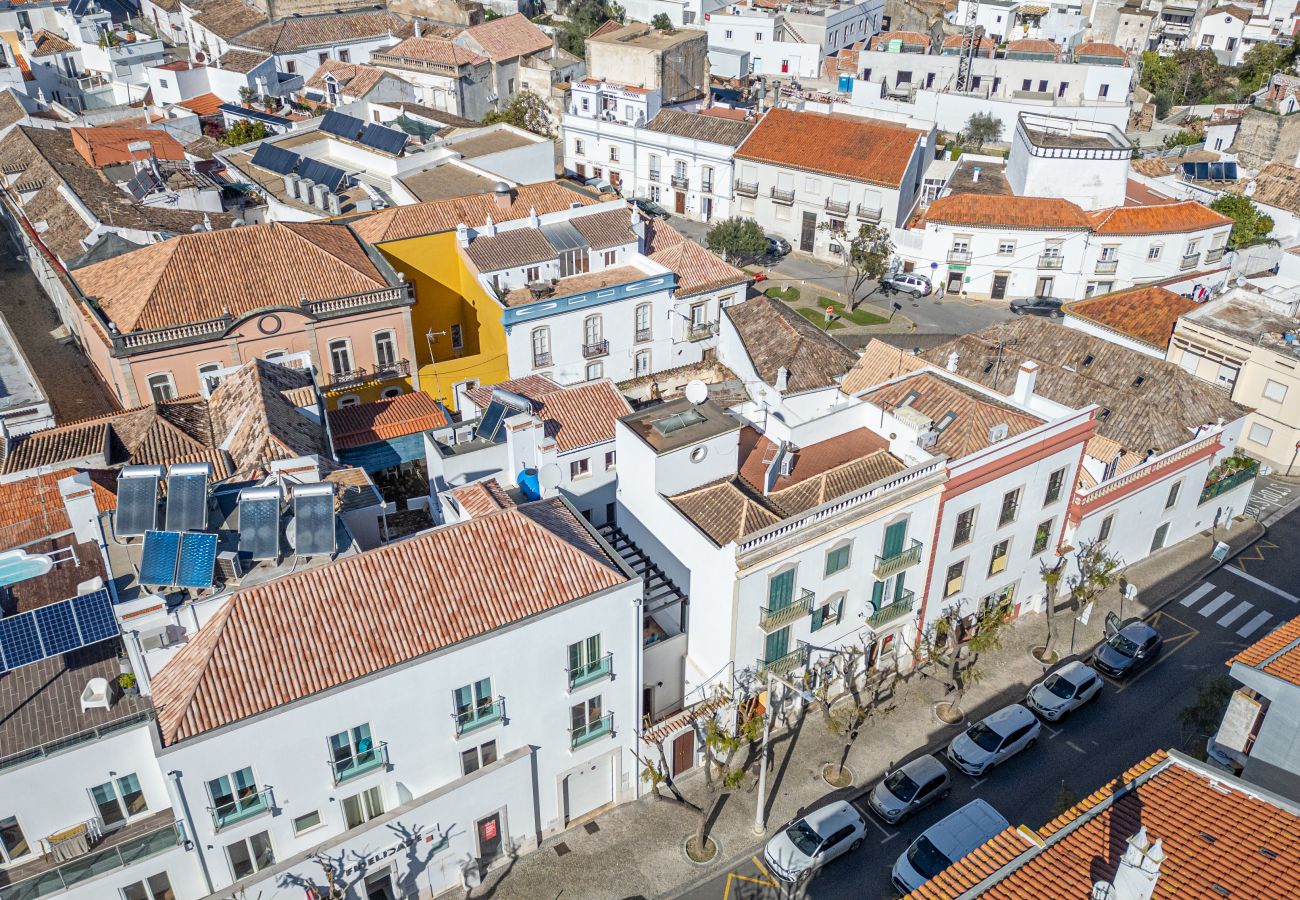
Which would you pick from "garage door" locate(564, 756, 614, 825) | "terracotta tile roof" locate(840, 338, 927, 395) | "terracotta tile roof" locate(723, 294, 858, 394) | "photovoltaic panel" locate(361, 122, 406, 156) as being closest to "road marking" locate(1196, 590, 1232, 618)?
"terracotta tile roof" locate(840, 338, 927, 395)

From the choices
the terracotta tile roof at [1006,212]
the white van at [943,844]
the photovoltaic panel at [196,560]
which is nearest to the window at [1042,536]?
the white van at [943,844]

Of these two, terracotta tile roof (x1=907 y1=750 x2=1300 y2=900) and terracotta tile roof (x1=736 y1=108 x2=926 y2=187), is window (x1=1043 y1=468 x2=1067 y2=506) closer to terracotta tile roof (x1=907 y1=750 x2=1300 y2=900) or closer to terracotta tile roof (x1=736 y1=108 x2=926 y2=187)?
terracotta tile roof (x1=907 y1=750 x2=1300 y2=900)

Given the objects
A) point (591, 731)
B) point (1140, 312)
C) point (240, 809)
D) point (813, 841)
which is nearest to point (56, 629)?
point (240, 809)

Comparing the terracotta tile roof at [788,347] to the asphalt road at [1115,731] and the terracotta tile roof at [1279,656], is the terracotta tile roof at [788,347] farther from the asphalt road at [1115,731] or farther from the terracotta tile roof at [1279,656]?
the terracotta tile roof at [1279,656]

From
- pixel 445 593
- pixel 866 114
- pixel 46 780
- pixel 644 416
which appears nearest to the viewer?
pixel 46 780

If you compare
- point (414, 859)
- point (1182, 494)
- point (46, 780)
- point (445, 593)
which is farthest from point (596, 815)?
point (1182, 494)

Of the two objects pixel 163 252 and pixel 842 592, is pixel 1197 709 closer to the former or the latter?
pixel 842 592
